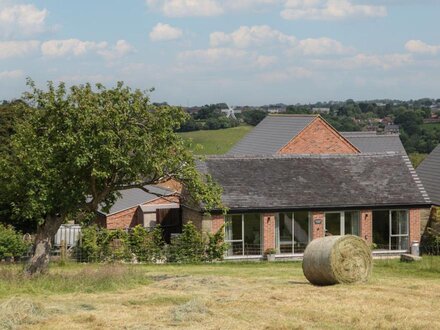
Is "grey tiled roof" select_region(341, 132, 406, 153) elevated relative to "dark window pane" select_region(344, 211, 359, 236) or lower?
elevated

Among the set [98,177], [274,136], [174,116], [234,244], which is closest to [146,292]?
[98,177]

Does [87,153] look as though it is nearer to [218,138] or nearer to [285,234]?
[285,234]

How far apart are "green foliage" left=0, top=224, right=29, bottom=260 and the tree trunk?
9.25m

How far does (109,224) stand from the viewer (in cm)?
4591

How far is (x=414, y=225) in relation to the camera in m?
41.0

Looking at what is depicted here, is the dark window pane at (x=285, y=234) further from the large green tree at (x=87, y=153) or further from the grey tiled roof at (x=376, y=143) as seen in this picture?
the grey tiled roof at (x=376, y=143)

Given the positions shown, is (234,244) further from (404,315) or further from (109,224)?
(404,315)

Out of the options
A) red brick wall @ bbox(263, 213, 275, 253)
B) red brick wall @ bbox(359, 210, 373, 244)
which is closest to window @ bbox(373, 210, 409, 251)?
red brick wall @ bbox(359, 210, 373, 244)

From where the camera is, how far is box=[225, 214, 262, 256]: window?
38.4 metres

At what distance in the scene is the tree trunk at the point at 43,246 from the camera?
81.5 ft

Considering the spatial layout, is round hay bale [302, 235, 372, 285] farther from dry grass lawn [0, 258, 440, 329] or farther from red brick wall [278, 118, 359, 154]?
red brick wall [278, 118, 359, 154]

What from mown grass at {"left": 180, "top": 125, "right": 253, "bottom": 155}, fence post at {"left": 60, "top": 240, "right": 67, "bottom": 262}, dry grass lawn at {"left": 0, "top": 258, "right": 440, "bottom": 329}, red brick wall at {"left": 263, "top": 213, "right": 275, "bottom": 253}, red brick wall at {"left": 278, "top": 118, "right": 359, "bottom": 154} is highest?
mown grass at {"left": 180, "top": 125, "right": 253, "bottom": 155}

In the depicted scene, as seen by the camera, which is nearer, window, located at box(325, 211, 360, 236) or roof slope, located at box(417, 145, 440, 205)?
window, located at box(325, 211, 360, 236)

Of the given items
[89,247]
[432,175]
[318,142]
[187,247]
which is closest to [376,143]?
[318,142]
